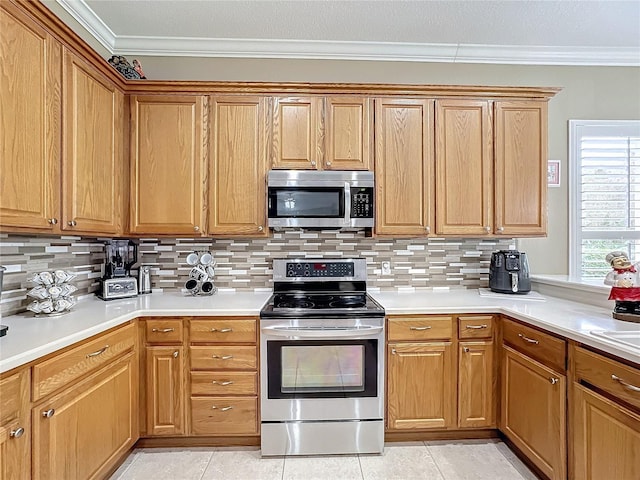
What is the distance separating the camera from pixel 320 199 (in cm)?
250

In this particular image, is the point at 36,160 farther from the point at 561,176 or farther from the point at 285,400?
the point at 561,176

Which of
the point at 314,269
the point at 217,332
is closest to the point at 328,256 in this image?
the point at 314,269

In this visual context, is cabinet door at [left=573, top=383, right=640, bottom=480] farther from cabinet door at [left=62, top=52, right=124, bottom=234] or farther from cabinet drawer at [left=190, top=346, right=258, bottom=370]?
cabinet door at [left=62, top=52, right=124, bottom=234]

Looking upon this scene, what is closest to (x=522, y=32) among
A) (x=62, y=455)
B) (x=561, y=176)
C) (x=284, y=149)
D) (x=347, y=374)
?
(x=561, y=176)

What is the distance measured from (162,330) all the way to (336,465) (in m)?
1.28

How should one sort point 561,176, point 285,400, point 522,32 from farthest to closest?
point 561,176, point 522,32, point 285,400

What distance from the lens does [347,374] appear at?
2.20 metres

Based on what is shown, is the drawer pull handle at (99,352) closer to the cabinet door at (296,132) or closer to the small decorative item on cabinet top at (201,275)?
the small decorative item on cabinet top at (201,275)

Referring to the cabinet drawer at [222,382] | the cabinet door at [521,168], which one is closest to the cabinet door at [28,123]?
the cabinet drawer at [222,382]

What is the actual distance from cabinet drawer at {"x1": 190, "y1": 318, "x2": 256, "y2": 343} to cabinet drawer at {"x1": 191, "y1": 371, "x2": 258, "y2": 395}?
199 mm

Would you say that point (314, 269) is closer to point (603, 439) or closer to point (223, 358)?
point (223, 358)

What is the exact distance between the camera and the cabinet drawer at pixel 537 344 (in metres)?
1.73

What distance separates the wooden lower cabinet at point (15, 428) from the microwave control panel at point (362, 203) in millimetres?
1897

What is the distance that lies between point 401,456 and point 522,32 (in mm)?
3051
